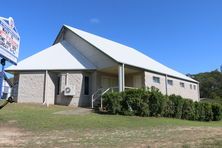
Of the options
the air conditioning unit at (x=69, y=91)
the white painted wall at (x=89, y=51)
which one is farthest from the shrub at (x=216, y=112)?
the air conditioning unit at (x=69, y=91)

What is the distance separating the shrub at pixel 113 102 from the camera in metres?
20.1

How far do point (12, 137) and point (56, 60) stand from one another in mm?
16043

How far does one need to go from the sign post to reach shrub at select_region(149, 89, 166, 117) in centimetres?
1114

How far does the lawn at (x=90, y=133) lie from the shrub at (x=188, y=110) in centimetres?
635

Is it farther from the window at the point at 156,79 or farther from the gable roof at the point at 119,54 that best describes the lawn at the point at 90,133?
the window at the point at 156,79

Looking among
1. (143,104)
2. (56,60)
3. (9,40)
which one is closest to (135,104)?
(143,104)

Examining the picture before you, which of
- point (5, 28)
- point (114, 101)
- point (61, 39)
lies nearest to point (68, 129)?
point (5, 28)

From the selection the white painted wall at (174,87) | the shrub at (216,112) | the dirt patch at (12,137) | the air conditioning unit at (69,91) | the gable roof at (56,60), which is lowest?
the dirt patch at (12,137)

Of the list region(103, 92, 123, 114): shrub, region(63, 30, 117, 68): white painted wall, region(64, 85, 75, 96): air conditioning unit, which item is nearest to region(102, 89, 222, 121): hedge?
region(103, 92, 123, 114): shrub

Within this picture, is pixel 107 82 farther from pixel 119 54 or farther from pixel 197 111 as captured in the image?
pixel 197 111

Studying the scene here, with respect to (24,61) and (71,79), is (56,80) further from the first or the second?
(24,61)

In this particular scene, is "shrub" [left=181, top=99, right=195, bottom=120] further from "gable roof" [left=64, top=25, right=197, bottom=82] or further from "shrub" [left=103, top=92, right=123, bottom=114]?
"shrub" [left=103, top=92, right=123, bottom=114]

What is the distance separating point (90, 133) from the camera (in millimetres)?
13078

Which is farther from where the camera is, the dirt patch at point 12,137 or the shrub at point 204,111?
the shrub at point 204,111
